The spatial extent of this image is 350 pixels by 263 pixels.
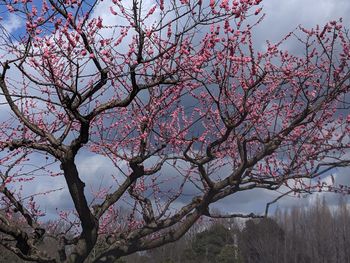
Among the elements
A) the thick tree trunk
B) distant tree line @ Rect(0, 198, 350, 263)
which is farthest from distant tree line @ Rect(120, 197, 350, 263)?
the thick tree trunk

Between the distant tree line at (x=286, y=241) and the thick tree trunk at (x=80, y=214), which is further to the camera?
the distant tree line at (x=286, y=241)

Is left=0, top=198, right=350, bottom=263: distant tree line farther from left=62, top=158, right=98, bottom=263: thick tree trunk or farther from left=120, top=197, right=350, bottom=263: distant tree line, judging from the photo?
left=62, top=158, right=98, bottom=263: thick tree trunk

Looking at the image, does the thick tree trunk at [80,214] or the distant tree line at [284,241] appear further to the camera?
the distant tree line at [284,241]

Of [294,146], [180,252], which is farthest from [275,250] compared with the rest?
[294,146]

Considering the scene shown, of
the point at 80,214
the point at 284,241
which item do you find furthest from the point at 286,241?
the point at 80,214

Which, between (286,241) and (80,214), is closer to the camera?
(80,214)

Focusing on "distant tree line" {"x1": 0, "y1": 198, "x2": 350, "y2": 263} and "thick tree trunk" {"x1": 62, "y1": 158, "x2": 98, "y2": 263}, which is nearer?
"thick tree trunk" {"x1": 62, "y1": 158, "x2": 98, "y2": 263}

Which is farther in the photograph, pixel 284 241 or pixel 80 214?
pixel 284 241

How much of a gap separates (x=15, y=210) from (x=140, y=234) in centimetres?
154

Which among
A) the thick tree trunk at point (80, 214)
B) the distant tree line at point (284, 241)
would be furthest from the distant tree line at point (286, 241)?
the thick tree trunk at point (80, 214)

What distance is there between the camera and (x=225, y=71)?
5316 mm

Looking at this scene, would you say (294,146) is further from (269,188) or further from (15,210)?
(15,210)

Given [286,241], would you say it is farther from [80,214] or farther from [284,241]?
[80,214]

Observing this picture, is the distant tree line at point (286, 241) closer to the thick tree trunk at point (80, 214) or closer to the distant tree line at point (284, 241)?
the distant tree line at point (284, 241)
